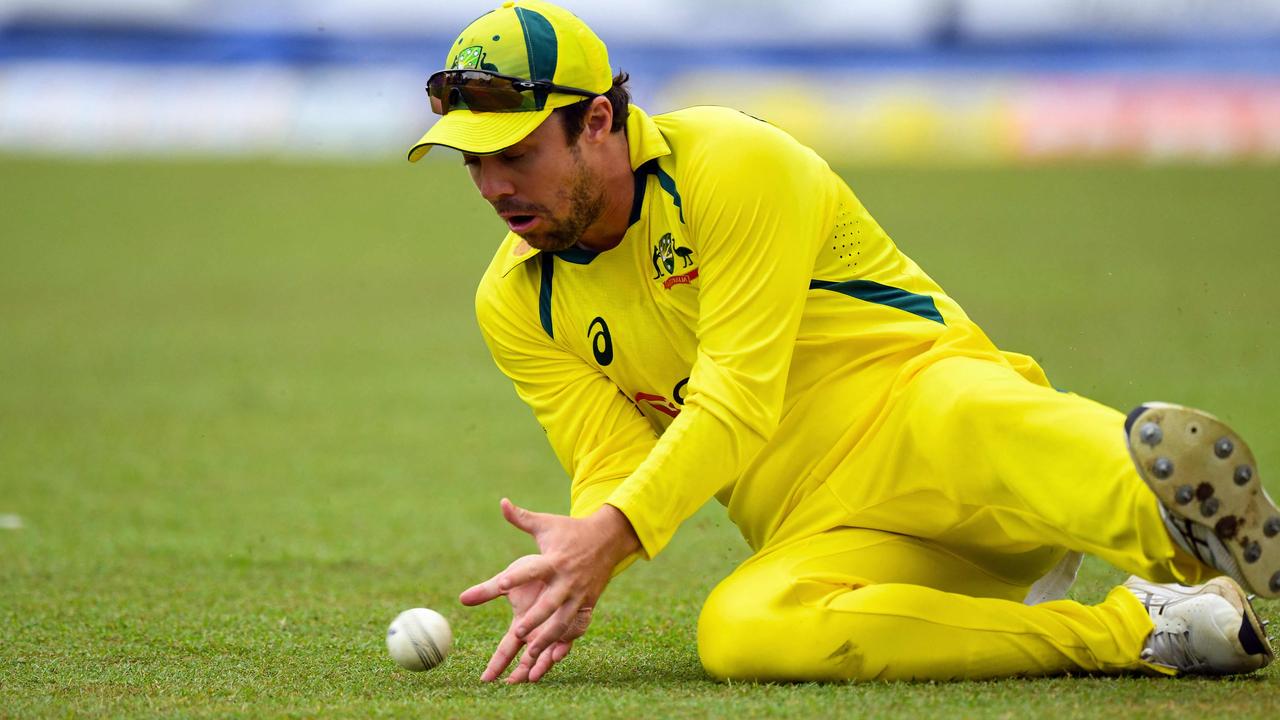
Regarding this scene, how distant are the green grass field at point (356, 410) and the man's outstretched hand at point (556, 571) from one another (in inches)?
7.6

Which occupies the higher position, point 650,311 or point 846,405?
point 650,311

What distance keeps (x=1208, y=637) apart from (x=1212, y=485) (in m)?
0.73

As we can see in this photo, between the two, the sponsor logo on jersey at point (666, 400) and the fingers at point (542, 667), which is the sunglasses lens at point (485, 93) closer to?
the sponsor logo on jersey at point (666, 400)

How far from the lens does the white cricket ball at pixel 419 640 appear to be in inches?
159

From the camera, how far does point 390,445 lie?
31.2 feet

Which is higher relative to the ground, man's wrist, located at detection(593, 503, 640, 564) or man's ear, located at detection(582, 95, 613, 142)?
man's ear, located at detection(582, 95, 613, 142)

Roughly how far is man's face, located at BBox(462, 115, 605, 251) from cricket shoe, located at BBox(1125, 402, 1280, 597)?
1.52 meters

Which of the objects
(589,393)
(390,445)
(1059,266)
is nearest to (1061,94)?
(1059,266)

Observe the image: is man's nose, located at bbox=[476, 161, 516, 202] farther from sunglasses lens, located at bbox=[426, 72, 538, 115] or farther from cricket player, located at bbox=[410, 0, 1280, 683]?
sunglasses lens, located at bbox=[426, 72, 538, 115]

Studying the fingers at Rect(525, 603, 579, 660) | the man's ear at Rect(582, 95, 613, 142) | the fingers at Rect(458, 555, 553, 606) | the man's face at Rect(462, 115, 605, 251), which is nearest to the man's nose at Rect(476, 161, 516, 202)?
the man's face at Rect(462, 115, 605, 251)

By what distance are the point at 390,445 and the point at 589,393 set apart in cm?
516

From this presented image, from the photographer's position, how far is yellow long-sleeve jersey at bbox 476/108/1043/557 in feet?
12.6

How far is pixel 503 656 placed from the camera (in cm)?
383

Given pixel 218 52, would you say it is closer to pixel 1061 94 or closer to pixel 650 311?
pixel 1061 94
